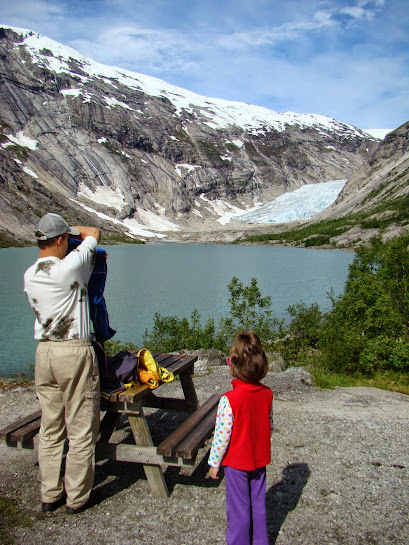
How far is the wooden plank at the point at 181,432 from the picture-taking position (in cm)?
412

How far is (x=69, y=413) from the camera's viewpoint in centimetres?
409

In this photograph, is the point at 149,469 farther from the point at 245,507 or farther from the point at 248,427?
the point at 248,427

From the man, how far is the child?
4.34 ft

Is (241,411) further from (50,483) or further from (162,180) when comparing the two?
(162,180)

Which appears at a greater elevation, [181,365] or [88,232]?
[88,232]

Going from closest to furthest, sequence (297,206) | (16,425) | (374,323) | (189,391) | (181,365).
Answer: (16,425), (181,365), (189,391), (374,323), (297,206)

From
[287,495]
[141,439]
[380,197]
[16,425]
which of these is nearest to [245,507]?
[287,495]

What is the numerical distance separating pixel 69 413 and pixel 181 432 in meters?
1.16

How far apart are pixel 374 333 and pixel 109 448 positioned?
27.5 ft

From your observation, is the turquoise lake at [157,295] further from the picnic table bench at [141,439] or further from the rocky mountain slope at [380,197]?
the rocky mountain slope at [380,197]

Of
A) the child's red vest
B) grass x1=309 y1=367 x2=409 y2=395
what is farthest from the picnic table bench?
grass x1=309 y1=367 x2=409 y2=395

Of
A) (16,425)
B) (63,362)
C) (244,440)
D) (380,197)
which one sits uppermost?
(380,197)

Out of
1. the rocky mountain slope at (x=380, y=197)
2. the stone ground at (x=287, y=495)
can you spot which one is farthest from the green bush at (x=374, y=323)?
the rocky mountain slope at (x=380, y=197)

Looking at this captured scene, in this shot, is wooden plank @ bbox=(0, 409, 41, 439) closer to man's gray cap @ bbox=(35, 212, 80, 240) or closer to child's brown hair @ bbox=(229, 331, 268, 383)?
man's gray cap @ bbox=(35, 212, 80, 240)
